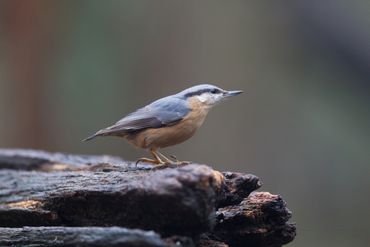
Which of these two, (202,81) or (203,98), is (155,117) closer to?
(203,98)

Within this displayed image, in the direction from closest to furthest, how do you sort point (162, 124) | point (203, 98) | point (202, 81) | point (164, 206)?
point (164, 206)
point (162, 124)
point (203, 98)
point (202, 81)

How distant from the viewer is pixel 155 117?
2961 mm

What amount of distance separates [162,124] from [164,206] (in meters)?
1.00

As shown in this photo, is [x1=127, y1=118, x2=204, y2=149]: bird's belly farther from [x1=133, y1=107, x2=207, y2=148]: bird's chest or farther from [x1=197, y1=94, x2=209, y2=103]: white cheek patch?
[x1=197, y1=94, x2=209, y2=103]: white cheek patch

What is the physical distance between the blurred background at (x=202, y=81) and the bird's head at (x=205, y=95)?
2.81m

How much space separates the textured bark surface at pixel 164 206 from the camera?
194cm

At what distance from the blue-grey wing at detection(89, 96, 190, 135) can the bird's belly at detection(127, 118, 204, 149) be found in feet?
0.08

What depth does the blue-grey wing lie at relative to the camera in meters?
2.94

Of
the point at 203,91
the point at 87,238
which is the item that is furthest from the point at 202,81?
the point at 87,238

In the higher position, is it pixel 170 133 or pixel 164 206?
pixel 170 133

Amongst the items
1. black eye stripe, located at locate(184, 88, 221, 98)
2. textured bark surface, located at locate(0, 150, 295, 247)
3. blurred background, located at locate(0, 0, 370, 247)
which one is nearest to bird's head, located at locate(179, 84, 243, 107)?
black eye stripe, located at locate(184, 88, 221, 98)

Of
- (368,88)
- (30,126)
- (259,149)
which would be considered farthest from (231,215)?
(259,149)

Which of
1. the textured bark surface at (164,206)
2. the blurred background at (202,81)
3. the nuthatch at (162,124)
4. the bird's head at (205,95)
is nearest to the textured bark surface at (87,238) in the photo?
the textured bark surface at (164,206)

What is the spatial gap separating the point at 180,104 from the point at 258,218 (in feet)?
2.89
